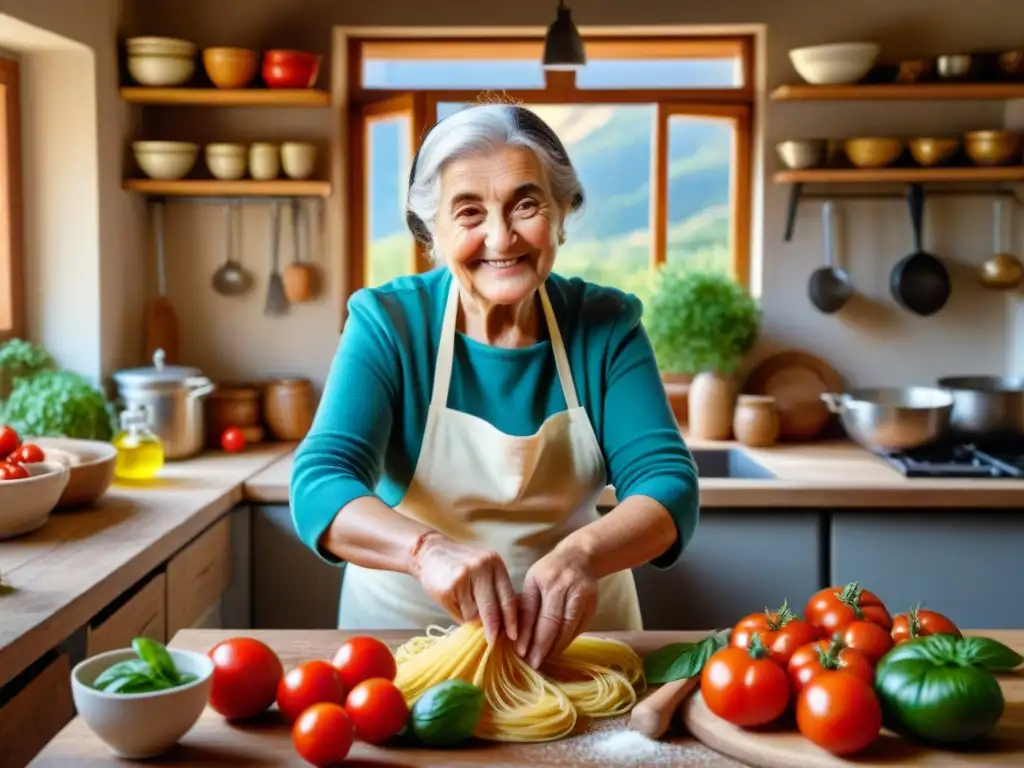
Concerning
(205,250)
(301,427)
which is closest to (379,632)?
(301,427)

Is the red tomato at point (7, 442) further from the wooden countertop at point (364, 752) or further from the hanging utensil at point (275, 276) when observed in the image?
the hanging utensil at point (275, 276)

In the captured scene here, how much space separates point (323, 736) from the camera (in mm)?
1218

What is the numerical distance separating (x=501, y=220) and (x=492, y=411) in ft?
1.09

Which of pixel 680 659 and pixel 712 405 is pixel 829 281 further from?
pixel 680 659

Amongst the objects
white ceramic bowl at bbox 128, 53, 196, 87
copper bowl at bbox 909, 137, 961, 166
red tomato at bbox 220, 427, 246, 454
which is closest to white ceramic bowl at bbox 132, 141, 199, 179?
white ceramic bowl at bbox 128, 53, 196, 87

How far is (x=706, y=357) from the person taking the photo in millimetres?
3473

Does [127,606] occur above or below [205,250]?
below

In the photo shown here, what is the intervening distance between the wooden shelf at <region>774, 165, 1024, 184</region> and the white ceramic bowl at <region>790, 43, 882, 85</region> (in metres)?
0.24

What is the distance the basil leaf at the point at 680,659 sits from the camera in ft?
4.72

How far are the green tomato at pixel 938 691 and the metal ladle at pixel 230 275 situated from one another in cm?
266

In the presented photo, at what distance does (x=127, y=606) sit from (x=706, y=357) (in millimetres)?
1822

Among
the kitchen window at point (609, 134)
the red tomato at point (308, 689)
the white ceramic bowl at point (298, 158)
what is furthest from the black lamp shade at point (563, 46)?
the red tomato at point (308, 689)

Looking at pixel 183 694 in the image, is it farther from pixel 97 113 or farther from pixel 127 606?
pixel 97 113

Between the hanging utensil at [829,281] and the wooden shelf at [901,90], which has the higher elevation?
the wooden shelf at [901,90]
